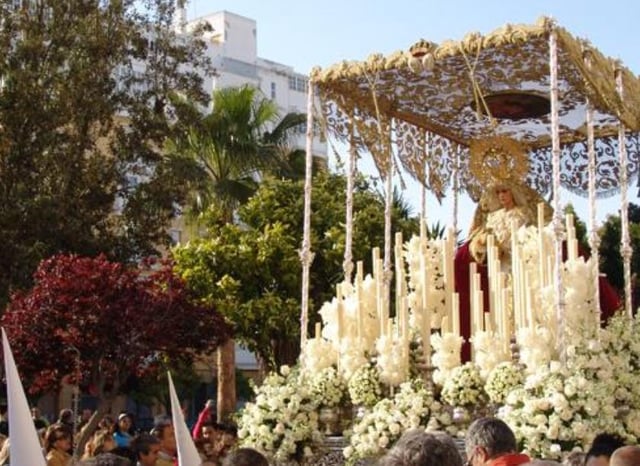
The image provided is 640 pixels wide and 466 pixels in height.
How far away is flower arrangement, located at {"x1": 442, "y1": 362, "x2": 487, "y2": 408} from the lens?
11.2m

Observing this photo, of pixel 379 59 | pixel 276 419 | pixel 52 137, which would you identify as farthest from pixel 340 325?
pixel 52 137

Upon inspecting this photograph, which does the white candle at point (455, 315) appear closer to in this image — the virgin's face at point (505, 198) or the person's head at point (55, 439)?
the virgin's face at point (505, 198)

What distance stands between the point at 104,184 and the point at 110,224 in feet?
2.45

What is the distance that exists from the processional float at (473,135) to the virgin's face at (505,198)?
0.62m

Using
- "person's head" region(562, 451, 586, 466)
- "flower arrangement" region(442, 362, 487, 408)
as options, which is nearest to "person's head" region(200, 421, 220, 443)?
"flower arrangement" region(442, 362, 487, 408)

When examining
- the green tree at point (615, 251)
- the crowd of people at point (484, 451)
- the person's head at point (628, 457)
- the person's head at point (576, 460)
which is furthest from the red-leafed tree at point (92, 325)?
the green tree at point (615, 251)

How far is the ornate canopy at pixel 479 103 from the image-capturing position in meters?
11.9

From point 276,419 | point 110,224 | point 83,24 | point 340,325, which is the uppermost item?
point 83,24

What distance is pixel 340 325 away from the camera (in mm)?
12547

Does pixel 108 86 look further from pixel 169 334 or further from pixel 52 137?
pixel 169 334

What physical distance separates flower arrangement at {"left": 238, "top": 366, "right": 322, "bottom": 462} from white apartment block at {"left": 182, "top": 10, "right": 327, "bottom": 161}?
3992 cm

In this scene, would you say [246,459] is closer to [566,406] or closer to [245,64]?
[566,406]

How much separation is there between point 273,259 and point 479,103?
12.5 metres

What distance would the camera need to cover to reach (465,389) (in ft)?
36.6
